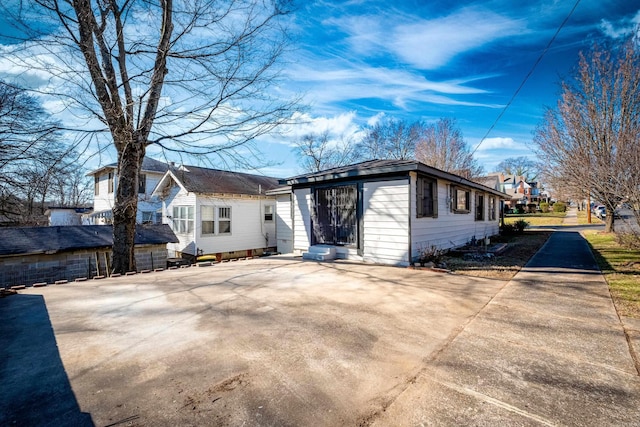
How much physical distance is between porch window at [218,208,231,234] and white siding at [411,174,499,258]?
9.38m

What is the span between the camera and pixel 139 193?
16.9 m

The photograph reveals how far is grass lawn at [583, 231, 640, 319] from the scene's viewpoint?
394 cm

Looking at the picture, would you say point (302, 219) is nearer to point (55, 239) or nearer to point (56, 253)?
point (56, 253)

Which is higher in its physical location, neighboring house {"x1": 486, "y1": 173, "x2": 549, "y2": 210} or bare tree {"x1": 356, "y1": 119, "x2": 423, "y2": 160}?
bare tree {"x1": 356, "y1": 119, "x2": 423, "y2": 160}

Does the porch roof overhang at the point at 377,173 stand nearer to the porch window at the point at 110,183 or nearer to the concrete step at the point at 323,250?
the concrete step at the point at 323,250

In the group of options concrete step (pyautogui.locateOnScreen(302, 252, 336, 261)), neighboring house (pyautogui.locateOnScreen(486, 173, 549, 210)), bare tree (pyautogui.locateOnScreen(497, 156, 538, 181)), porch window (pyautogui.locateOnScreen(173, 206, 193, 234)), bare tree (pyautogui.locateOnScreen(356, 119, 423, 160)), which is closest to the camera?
concrete step (pyautogui.locateOnScreen(302, 252, 336, 261))

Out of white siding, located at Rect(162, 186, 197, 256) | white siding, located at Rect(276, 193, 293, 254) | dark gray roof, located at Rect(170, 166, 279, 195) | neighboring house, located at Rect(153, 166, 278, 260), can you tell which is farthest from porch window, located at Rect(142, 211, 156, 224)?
white siding, located at Rect(276, 193, 293, 254)

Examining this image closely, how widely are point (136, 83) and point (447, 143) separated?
24986 mm

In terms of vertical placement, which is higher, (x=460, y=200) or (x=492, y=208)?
(x=460, y=200)

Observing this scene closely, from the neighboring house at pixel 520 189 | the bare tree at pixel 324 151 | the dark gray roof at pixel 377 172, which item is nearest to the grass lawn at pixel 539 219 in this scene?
the neighboring house at pixel 520 189

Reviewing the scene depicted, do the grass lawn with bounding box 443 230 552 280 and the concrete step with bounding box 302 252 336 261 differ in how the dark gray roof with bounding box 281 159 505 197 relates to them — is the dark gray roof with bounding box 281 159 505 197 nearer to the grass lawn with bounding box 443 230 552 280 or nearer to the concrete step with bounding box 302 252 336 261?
the concrete step with bounding box 302 252 336 261

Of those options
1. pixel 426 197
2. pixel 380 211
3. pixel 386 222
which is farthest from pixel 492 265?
pixel 380 211

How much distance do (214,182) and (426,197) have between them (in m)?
10.5

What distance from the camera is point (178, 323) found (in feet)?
11.0
